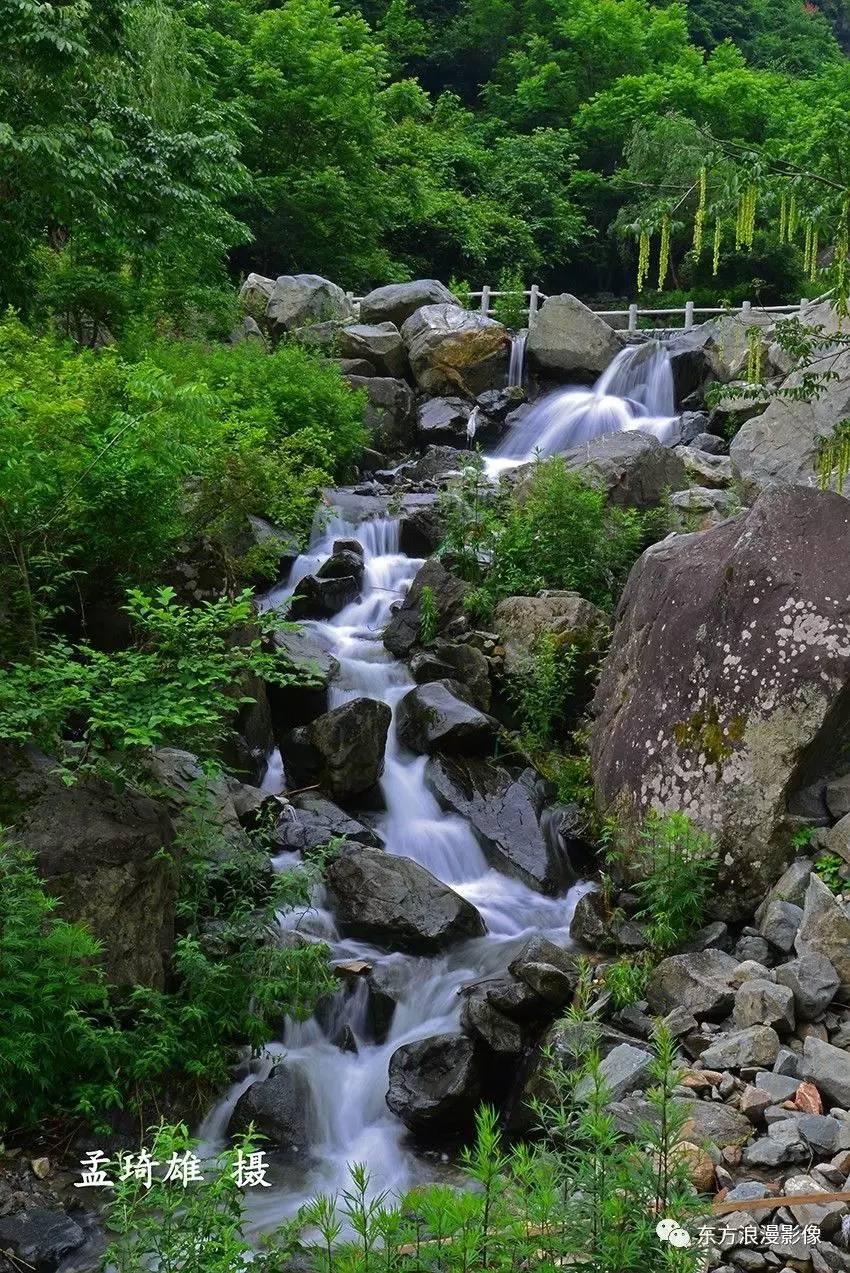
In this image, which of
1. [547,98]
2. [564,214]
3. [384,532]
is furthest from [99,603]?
[547,98]

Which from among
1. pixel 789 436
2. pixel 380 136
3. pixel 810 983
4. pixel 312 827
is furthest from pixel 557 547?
pixel 380 136

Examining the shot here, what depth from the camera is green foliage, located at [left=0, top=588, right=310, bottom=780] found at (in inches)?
220

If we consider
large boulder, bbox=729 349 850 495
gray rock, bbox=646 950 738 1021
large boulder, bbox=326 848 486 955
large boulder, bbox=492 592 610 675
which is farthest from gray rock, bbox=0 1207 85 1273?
large boulder, bbox=729 349 850 495

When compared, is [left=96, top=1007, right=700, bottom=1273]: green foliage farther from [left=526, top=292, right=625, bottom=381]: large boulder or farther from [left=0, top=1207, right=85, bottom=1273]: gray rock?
[left=526, top=292, right=625, bottom=381]: large boulder

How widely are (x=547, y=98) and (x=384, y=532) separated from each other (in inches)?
871

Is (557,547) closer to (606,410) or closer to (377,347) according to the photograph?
(606,410)

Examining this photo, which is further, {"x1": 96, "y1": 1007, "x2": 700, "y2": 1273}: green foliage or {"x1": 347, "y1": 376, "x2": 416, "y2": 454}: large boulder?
{"x1": 347, "y1": 376, "x2": 416, "y2": 454}: large boulder

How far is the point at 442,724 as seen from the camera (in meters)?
9.30

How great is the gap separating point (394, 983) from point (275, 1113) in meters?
1.26

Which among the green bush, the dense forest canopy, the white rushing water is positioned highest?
the dense forest canopy

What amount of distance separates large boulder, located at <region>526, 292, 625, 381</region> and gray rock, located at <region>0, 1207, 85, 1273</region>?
1581cm

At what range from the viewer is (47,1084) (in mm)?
5281

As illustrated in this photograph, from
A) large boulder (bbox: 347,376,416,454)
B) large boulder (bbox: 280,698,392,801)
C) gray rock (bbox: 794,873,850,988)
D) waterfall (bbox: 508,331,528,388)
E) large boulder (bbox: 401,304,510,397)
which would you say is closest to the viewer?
gray rock (bbox: 794,873,850,988)

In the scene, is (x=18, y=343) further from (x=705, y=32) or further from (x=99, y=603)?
(x=705, y=32)
